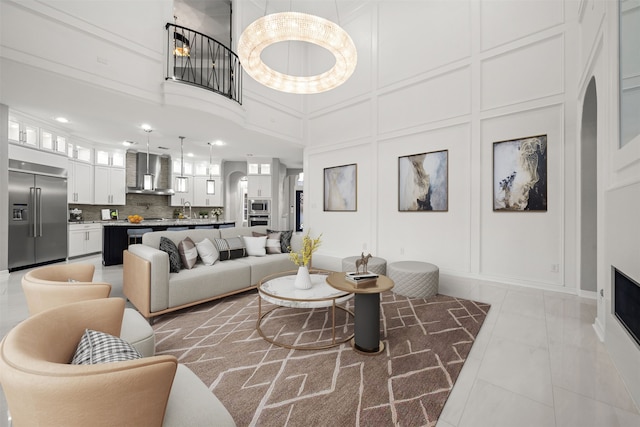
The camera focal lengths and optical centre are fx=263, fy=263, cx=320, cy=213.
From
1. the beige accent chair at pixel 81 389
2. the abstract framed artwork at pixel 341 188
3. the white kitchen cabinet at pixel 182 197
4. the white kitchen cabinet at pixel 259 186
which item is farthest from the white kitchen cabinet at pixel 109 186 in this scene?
the beige accent chair at pixel 81 389

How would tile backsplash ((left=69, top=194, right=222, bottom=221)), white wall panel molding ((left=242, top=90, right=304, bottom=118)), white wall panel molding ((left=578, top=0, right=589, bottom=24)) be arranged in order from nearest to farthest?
white wall panel molding ((left=578, top=0, right=589, bottom=24)) → white wall panel molding ((left=242, top=90, right=304, bottom=118)) → tile backsplash ((left=69, top=194, right=222, bottom=221))

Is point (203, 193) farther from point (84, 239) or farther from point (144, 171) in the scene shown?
point (84, 239)

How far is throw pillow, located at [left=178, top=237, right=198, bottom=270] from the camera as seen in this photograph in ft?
11.0

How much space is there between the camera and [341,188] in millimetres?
5863

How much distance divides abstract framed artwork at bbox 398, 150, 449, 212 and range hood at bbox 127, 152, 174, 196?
21.9 ft

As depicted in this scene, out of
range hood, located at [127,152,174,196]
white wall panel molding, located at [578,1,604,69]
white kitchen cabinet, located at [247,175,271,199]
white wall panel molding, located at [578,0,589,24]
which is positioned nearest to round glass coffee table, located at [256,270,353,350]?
white wall panel molding, located at [578,1,604,69]

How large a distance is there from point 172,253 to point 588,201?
202 inches

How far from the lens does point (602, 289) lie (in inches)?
94.0

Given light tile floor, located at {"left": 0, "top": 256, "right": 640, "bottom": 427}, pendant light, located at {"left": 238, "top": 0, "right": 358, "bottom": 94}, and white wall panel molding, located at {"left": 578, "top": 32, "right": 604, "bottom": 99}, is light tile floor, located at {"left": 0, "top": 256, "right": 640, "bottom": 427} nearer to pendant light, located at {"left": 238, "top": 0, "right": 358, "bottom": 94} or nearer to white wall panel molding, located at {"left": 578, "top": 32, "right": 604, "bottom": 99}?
Answer: white wall panel molding, located at {"left": 578, "top": 32, "right": 604, "bottom": 99}

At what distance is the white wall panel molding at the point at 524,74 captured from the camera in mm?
3500

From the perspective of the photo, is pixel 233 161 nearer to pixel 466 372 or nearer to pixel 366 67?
pixel 366 67

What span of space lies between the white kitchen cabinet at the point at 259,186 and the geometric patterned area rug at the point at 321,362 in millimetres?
5392

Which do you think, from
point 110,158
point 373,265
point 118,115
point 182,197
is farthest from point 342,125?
point 110,158

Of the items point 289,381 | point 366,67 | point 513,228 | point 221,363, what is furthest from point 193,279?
point 366,67
